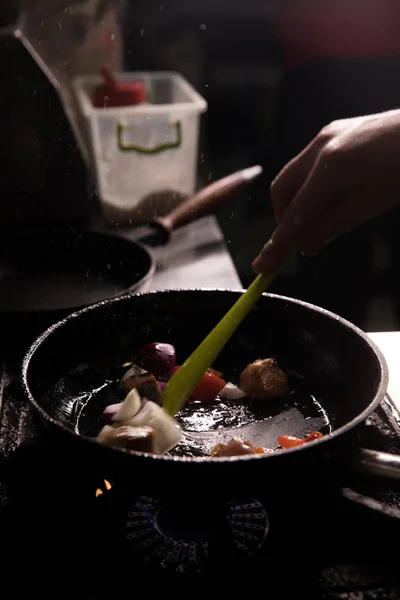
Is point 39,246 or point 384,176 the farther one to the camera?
point 39,246

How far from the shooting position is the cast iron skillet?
0.60m

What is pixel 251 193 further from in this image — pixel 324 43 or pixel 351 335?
pixel 351 335

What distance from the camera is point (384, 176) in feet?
2.62

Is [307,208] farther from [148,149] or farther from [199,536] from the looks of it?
[148,149]

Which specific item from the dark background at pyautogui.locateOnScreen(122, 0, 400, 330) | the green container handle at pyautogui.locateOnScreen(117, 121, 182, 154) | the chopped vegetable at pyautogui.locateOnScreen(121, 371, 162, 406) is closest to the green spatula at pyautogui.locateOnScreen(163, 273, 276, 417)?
the chopped vegetable at pyautogui.locateOnScreen(121, 371, 162, 406)

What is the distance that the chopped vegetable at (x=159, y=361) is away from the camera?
922 mm

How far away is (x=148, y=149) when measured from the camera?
5.46ft

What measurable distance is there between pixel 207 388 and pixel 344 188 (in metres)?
0.33

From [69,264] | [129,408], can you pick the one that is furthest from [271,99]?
[129,408]

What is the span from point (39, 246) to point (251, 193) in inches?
36.6

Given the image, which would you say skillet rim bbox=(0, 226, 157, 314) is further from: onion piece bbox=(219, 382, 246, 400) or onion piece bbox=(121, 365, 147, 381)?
onion piece bbox=(219, 382, 246, 400)

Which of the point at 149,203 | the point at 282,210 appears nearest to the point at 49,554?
Result: the point at 282,210

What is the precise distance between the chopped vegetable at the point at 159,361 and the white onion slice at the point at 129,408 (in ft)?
0.35

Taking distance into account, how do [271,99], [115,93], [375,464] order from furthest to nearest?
[271,99], [115,93], [375,464]
